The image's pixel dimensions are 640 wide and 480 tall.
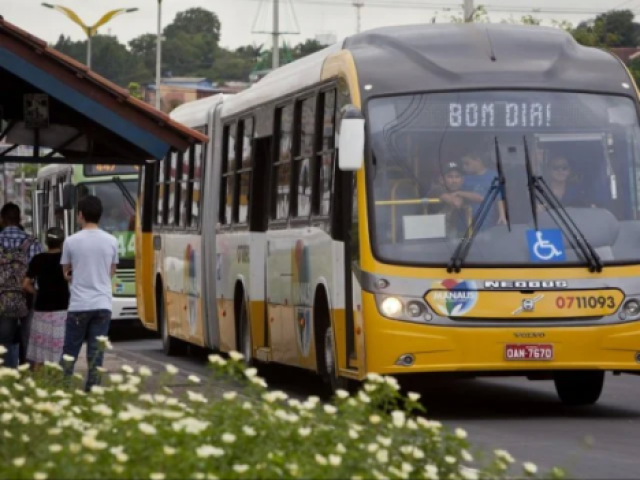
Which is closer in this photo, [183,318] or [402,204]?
[402,204]

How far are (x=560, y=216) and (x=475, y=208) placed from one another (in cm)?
68

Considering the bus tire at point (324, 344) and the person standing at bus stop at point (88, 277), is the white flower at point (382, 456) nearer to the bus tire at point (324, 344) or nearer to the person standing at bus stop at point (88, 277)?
the person standing at bus stop at point (88, 277)

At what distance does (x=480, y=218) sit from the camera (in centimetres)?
1570

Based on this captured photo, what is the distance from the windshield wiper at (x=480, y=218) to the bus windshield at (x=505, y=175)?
25 millimetres

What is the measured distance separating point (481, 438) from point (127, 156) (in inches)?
224

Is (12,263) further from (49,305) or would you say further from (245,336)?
(245,336)

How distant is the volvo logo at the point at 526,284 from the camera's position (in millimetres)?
15531

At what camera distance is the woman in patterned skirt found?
17.0 metres

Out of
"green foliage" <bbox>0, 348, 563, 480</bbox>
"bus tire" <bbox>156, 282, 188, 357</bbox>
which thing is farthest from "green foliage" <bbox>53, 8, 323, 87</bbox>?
"green foliage" <bbox>0, 348, 563, 480</bbox>

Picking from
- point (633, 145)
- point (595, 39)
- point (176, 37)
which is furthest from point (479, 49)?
point (176, 37)

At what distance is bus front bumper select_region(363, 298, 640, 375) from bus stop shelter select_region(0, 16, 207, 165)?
95.8 inches

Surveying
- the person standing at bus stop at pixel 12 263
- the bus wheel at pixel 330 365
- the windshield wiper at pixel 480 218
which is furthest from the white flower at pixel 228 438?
the person standing at bus stop at pixel 12 263

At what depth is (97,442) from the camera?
7.77 meters

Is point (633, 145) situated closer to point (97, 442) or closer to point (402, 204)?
point (402, 204)
